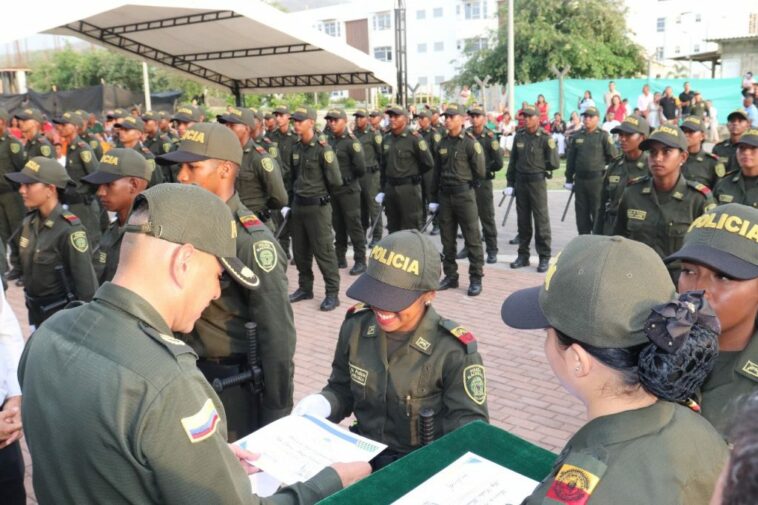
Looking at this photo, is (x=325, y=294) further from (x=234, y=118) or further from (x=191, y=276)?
(x=191, y=276)

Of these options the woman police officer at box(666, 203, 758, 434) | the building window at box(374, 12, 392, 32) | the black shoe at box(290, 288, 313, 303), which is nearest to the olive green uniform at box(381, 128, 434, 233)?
the black shoe at box(290, 288, 313, 303)

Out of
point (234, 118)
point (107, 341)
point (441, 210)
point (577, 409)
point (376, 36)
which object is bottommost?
point (577, 409)

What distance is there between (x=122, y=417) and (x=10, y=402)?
167 centimetres

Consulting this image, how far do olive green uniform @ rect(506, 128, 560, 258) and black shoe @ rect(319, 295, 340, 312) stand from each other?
2.80 meters

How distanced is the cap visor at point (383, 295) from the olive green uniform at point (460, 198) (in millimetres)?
5516

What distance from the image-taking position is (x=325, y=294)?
8336 mm

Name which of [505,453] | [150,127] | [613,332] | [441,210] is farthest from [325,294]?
[613,332]

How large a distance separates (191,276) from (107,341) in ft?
1.01

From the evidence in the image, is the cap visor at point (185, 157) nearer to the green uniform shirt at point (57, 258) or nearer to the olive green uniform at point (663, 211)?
the green uniform shirt at point (57, 258)

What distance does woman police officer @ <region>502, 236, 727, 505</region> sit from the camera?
5.01 feet

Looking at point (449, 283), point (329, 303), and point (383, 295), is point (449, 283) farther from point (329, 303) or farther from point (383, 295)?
point (383, 295)

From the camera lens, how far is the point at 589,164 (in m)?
9.80

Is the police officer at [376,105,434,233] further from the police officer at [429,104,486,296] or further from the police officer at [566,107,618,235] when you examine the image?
the police officer at [566,107,618,235]

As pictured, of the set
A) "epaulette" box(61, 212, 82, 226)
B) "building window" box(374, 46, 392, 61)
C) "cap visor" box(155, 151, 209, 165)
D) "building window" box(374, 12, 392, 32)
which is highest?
"building window" box(374, 12, 392, 32)
